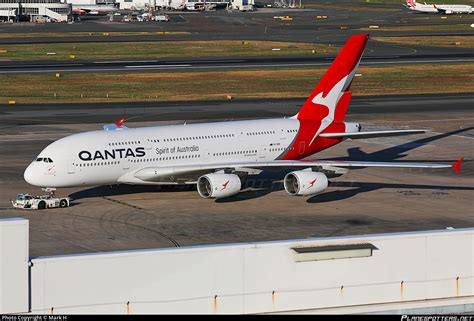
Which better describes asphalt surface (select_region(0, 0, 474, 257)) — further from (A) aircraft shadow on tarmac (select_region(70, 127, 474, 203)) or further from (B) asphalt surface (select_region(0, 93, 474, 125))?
(B) asphalt surface (select_region(0, 93, 474, 125))

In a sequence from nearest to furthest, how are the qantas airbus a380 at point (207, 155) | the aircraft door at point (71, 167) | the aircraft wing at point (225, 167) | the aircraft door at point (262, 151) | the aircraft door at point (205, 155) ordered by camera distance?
the aircraft door at point (71, 167) → the qantas airbus a380 at point (207, 155) → the aircraft wing at point (225, 167) → the aircraft door at point (205, 155) → the aircraft door at point (262, 151)

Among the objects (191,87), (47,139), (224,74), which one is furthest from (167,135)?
(224,74)

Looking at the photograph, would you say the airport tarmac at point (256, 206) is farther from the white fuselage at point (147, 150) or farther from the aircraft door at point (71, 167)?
the aircraft door at point (71, 167)

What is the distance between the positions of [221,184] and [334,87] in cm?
1473

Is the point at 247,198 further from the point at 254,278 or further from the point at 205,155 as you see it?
the point at 254,278

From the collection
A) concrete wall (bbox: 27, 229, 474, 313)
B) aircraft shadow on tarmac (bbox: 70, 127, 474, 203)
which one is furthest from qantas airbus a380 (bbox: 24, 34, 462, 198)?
concrete wall (bbox: 27, 229, 474, 313)

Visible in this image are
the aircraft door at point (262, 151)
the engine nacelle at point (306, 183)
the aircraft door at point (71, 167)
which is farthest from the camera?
the aircraft door at point (262, 151)

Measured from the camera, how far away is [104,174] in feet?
219

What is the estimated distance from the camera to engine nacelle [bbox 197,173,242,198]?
6588 centimetres

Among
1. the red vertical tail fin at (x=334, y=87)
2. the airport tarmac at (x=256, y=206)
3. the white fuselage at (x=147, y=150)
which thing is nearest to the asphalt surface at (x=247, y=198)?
the airport tarmac at (x=256, y=206)

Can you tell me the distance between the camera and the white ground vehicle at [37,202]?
215 ft

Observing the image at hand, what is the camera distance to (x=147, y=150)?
68000 millimetres

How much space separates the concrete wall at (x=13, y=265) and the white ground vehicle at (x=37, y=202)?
34.4m

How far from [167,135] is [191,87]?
61.4 metres
